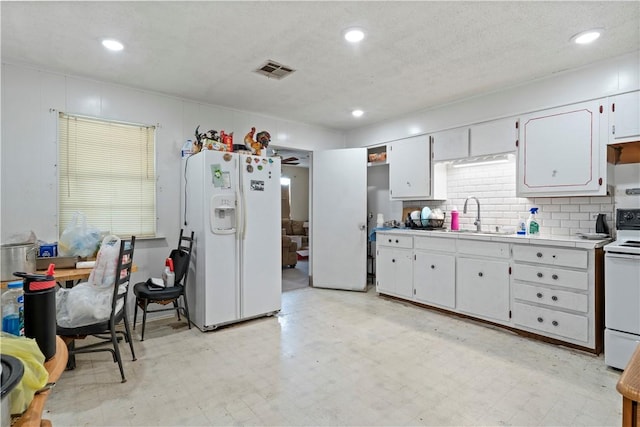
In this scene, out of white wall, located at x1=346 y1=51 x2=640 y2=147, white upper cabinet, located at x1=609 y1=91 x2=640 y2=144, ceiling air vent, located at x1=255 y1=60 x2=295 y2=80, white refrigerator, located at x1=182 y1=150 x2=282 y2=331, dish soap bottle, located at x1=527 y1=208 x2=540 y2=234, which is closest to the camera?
white upper cabinet, located at x1=609 y1=91 x2=640 y2=144

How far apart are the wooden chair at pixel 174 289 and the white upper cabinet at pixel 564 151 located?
11.3ft

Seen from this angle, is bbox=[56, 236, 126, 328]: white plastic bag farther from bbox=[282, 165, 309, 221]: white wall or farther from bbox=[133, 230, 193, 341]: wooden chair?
bbox=[282, 165, 309, 221]: white wall

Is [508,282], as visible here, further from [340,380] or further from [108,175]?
[108,175]

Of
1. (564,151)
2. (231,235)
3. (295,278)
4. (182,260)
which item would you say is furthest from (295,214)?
(564,151)

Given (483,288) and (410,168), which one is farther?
(410,168)

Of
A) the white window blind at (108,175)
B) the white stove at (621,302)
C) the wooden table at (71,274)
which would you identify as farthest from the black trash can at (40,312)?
the white stove at (621,302)

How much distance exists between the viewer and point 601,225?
118 inches

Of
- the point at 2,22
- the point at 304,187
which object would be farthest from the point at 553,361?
the point at 304,187

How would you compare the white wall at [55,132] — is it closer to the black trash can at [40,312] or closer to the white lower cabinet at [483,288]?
the black trash can at [40,312]

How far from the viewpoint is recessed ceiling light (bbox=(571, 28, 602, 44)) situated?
2.40 m

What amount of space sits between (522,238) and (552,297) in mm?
558

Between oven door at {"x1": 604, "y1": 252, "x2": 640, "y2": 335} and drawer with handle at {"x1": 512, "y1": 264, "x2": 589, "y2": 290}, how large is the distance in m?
0.22

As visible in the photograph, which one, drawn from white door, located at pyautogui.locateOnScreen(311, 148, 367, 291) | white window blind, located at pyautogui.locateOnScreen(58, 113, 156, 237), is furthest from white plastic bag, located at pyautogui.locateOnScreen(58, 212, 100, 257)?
white door, located at pyautogui.locateOnScreen(311, 148, 367, 291)

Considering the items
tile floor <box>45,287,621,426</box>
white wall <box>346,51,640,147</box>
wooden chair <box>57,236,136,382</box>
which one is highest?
white wall <box>346,51,640,147</box>
